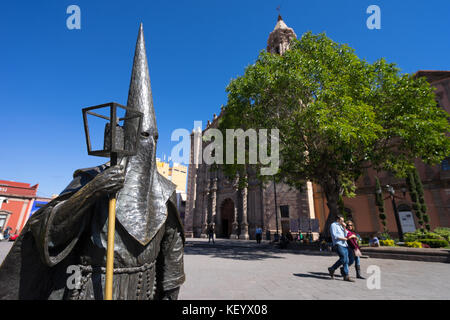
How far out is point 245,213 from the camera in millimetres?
25062

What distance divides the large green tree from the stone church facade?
8393mm

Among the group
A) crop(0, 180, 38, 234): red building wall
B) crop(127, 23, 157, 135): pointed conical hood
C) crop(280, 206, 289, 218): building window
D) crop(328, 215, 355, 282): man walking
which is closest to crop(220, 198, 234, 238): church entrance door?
crop(280, 206, 289, 218): building window

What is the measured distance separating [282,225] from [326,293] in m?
18.6

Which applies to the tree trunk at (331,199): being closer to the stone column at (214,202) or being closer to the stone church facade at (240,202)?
the stone church facade at (240,202)

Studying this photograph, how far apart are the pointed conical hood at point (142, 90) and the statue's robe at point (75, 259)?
690mm

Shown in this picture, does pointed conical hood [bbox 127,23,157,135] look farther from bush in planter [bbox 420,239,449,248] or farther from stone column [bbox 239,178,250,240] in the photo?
stone column [bbox 239,178,250,240]

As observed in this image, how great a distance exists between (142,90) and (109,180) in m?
1.08

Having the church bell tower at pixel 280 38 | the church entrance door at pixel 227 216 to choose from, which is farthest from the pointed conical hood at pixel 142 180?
the church bell tower at pixel 280 38

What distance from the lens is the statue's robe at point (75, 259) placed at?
1.42 meters

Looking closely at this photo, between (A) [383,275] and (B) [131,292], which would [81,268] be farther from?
(A) [383,275]

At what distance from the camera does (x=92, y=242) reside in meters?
1.54

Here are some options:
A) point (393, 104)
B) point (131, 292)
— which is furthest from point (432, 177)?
point (131, 292)

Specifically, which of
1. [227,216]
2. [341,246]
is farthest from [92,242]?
[227,216]

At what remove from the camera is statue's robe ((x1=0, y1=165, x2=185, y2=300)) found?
142 centimetres
